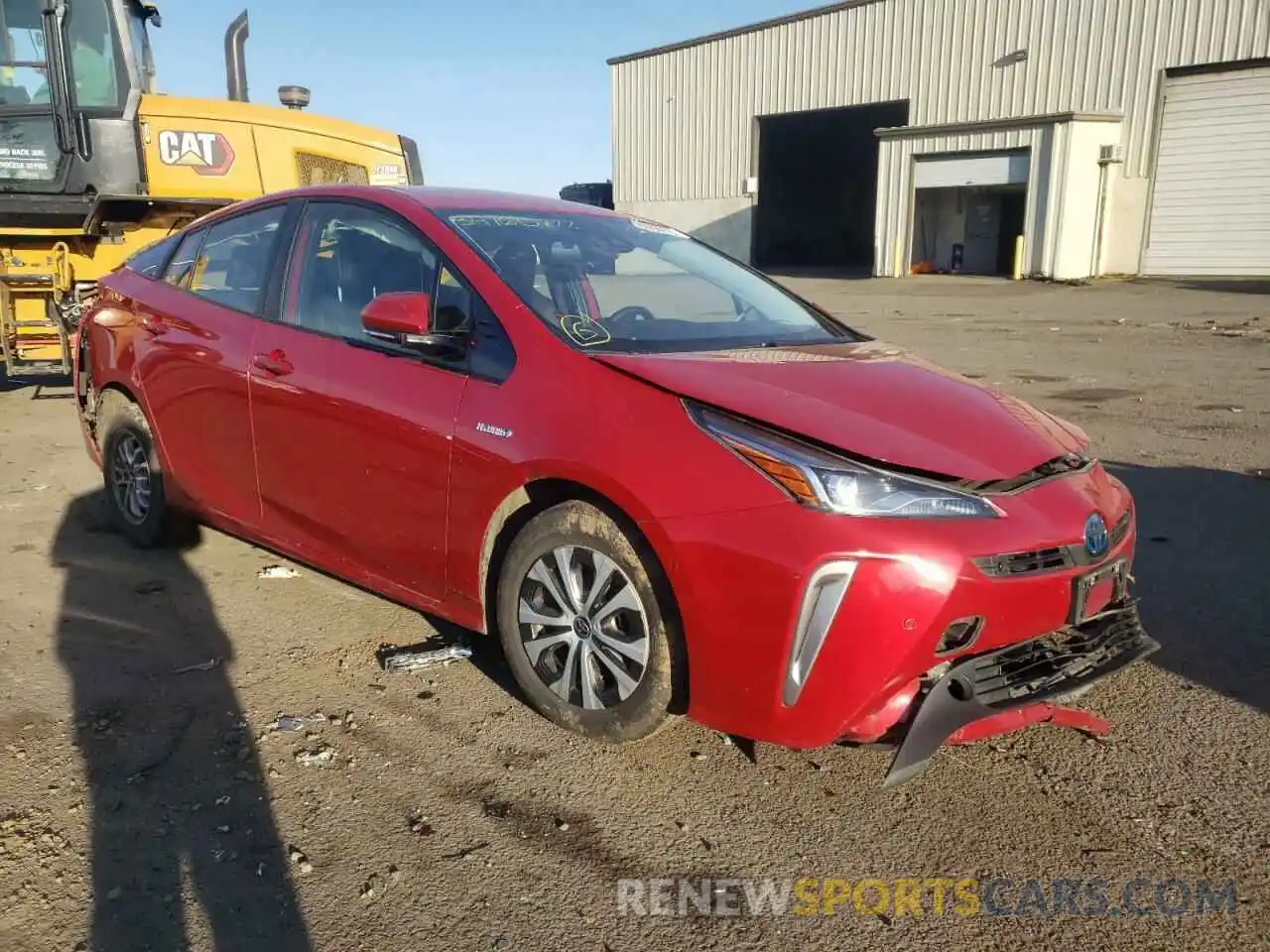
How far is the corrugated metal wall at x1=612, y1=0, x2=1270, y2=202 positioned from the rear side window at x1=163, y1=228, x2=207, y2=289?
966 inches

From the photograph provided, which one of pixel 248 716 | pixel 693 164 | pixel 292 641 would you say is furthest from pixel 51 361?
pixel 693 164

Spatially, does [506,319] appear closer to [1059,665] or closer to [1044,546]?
[1044,546]

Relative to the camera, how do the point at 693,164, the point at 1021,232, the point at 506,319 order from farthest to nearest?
1. the point at 693,164
2. the point at 1021,232
3. the point at 506,319

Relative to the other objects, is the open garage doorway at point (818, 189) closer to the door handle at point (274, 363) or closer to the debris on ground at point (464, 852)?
the door handle at point (274, 363)

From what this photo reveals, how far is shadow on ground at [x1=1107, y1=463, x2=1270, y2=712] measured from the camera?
3.57 metres

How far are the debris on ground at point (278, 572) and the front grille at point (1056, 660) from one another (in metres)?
3.16

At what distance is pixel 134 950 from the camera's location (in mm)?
2162

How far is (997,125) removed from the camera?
24.7 metres

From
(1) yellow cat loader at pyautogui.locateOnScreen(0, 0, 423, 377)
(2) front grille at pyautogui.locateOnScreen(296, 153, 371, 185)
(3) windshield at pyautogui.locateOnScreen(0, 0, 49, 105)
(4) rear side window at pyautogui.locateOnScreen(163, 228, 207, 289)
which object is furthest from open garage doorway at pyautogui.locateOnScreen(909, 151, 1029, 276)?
(4) rear side window at pyautogui.locateOnScreen(163, 228, 207, 289)

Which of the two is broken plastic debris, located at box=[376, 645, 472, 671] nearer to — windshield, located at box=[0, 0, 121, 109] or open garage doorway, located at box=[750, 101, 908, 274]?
windshield, located at box=[0, 0, 121, 109]

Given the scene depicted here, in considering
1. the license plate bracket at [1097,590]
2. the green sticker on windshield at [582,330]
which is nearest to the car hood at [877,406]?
the green sticker on windshield at [582,330]

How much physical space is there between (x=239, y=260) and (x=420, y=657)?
6.53 feet

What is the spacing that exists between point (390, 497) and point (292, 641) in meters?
0.84

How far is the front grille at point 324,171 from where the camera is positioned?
30.0ft
